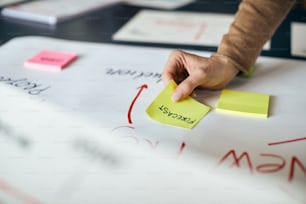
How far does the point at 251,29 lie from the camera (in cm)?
62

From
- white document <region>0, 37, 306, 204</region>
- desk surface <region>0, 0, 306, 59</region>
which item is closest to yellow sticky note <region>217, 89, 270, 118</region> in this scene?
white document <region>0, 37, 306, 204</region>

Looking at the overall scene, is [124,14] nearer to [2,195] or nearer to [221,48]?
[221,48]

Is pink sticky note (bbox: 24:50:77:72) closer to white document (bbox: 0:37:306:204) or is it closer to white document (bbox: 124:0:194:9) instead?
white document (bbox: 0:37:306:204)

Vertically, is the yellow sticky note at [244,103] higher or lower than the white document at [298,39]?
higher

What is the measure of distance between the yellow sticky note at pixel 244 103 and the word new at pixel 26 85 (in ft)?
0.80

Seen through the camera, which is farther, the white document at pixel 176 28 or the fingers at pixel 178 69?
the white document at pixel 176 28

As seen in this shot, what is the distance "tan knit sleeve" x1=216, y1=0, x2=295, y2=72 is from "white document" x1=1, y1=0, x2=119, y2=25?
428 mm

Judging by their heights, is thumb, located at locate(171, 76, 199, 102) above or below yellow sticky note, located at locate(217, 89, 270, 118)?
above

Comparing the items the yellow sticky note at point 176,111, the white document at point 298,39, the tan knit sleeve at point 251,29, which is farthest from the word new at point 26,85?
the white document at point 298,39

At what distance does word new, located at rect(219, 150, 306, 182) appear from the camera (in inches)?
15.0

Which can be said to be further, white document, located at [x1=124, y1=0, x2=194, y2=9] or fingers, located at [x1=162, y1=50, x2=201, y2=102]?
white document, located at [x1=124, y1=0, x2=194, y2=9]

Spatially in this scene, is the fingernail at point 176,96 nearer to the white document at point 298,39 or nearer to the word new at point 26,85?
the word new at point 26,85

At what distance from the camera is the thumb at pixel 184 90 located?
0.51 metres

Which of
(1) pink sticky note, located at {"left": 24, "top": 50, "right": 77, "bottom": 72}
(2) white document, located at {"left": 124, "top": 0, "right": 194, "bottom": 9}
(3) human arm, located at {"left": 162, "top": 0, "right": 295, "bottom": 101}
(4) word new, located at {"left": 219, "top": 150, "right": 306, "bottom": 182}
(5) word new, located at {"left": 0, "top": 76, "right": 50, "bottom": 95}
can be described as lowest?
(2) white document, located at {"left": 124, "top": 0, "right": 194, "bottom": 9}
